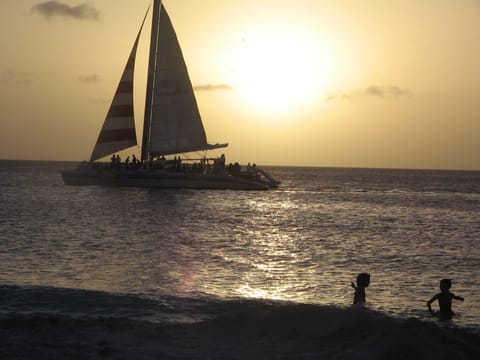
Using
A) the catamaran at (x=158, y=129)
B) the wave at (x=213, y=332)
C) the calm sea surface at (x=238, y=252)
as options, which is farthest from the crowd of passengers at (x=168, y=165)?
the wave at (x=213, y=332)

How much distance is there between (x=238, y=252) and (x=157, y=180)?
3754 centimetres

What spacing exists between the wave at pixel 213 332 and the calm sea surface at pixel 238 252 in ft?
7.35

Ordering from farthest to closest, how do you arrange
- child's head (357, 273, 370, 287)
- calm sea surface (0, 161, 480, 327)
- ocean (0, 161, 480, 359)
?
1. calm sea surface (0, 161, 480, 327)
2. child's head (357, 273, 370, 287)
3. ocean (0, 161, 480, 359)

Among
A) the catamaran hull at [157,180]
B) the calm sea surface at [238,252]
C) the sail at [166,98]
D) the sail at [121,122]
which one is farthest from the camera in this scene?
the sail at [121,122]

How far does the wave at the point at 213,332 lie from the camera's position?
426 inches

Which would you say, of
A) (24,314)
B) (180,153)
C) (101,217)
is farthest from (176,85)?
(24,314)

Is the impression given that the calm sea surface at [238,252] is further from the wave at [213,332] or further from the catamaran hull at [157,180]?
the catamaran hull at [157,180]

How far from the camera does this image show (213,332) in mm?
12273

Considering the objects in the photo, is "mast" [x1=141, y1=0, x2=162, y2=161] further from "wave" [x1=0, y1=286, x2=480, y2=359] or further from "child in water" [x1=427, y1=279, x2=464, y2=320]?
"child in water" [x1=427, y1=279, x2=464, y2=320]

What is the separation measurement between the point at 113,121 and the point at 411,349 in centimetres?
5579

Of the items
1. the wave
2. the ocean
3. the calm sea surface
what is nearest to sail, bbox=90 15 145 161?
the calm sea surface

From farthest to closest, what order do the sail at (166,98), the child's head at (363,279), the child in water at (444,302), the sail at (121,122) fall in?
the sail at (121,122)
the sail at (166,98)
the child in water at (444,302)
the child's head at (363,279)

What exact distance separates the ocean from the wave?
37 mm

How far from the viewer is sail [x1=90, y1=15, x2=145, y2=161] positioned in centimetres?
6356
